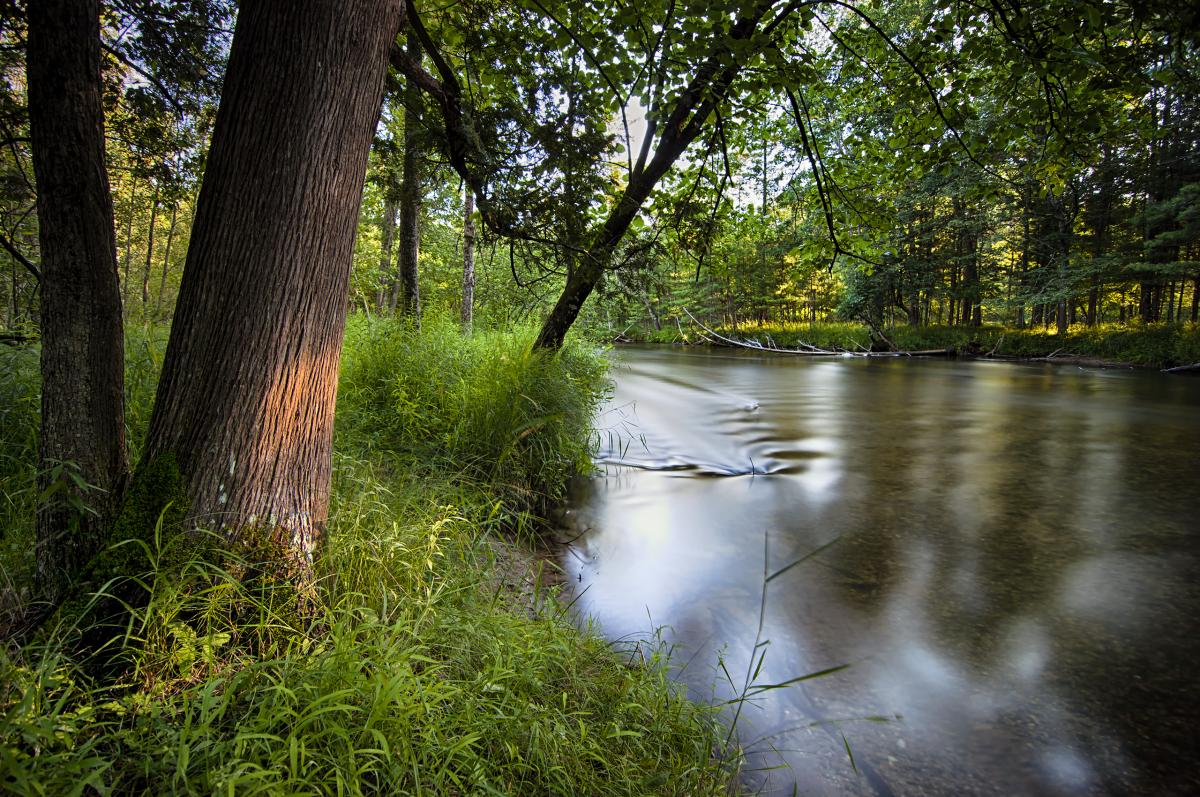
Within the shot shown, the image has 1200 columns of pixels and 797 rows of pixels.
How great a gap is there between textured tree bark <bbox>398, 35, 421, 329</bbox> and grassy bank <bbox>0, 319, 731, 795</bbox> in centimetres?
251

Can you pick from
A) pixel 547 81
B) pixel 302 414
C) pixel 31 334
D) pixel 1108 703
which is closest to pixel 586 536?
pixel 302 414

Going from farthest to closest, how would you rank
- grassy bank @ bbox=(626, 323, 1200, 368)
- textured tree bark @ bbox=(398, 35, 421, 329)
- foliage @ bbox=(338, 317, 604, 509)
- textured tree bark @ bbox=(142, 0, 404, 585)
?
grassy bank @ bbox=(626, 323, 1200, 368) < foliage @ bbox=(338, 317, 604, 509) < textured tree bark @ bbox=(398, 35, 421, 329) < textured tree bark @ bbox=(142, 0, 404, 585)

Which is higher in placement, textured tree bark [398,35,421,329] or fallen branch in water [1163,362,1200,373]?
textured tree bark [398,35,421,329]

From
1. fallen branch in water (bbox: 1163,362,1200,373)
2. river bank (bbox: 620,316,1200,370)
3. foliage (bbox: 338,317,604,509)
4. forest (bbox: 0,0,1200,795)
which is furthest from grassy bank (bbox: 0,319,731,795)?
fallen branch in water (bbox: 1163,362,1200,373)

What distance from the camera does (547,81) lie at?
4137 mm

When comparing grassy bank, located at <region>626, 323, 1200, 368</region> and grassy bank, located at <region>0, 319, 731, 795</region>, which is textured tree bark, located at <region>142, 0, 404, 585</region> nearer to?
grassy bank, located at <region>0, 319, 731, 795</region>

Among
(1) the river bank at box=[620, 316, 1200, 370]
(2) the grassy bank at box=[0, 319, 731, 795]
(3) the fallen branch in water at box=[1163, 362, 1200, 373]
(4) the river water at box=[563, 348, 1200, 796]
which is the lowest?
(4) the river water at box=[563, 348, 1200, 796]

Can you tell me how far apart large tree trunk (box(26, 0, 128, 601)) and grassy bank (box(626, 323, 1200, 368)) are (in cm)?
951

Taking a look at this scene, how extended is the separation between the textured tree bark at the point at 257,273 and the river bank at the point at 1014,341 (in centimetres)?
945

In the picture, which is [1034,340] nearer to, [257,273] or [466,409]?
[466,409]

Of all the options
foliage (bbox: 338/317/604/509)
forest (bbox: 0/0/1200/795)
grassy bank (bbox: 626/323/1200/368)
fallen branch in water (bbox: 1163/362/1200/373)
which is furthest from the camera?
grassy bank (bbox: 626/323/1200/368)

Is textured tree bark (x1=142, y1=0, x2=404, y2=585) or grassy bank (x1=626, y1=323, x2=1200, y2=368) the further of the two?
grassy bank (x1=626, y1=323, x2=1200, y2=368)

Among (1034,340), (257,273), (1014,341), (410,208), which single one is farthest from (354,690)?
(1014,341)

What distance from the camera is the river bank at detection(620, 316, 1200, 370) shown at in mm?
17641
